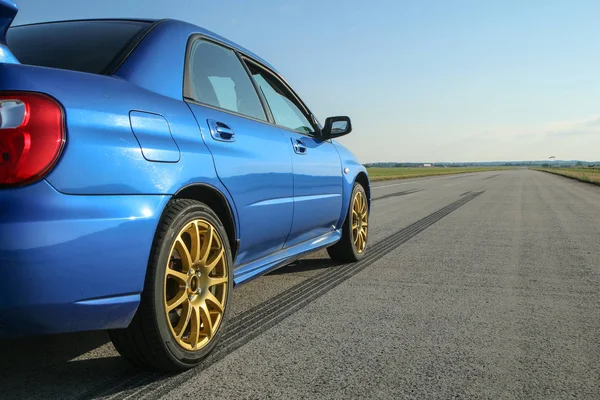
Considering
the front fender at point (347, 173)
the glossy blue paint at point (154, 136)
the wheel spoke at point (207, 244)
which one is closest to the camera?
the glossy blue paint at point (154, 136)

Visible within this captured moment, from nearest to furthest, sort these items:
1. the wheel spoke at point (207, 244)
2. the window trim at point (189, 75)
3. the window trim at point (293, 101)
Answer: the wheel spoke at point (207, 244) < the window trim at point (189, 75) < the window trim at point (293, 101)

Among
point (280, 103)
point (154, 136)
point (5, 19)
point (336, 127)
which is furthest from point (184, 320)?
point (336, 127)

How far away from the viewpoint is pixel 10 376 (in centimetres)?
241

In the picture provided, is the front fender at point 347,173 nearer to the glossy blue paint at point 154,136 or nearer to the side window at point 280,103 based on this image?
the side window at point 280,103

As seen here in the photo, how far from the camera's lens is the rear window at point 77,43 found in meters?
2.54

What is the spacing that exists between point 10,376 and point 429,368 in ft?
6.32

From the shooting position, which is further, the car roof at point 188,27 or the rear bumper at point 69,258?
the car roof at point 188,27

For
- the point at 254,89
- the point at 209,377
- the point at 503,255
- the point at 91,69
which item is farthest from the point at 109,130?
the point at 503,255

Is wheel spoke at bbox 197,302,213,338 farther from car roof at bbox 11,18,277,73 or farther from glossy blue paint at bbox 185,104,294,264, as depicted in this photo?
car roof at bbox 11,18,277,73

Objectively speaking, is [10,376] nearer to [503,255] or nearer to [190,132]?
[190,132]

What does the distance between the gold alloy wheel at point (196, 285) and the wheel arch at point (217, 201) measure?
0.16 meters

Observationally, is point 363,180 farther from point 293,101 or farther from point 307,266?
point 293,101

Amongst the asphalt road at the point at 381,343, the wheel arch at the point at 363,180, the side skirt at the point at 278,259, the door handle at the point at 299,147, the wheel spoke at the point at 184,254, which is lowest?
the asphalt road at the point at 381,343

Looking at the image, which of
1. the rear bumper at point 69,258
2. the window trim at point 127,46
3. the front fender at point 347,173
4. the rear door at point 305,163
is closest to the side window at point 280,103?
the rear door at point 305,163
